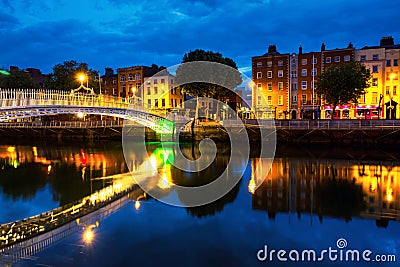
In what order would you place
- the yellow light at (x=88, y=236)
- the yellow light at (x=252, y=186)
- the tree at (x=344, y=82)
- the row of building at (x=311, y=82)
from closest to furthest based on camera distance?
the yellow light at (x=88, y=236) → the yellow light at (x=252, y=186) → the tree at (x=344, y=82) → the row of building at (x=311, y=82)

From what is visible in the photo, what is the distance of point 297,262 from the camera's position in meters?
8.34

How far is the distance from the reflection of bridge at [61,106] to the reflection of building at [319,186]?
13.2 metres

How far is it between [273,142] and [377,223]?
2213 cm

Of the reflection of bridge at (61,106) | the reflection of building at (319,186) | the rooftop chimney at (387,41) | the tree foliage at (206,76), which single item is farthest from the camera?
the rooftop chimney at (387,41)

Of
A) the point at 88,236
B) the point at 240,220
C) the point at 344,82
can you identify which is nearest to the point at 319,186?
the point at 240,220

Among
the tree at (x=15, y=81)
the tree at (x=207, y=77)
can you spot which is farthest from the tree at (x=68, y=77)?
the tree at (x=207, y=77)

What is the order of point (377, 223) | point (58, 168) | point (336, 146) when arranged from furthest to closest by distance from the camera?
point (336, 146) < point (58, 168) < point (377, 223)

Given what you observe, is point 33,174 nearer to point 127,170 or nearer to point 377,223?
point 127,170

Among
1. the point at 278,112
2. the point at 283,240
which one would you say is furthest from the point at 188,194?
the point at 278,112

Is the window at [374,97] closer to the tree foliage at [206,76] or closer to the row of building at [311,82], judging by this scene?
the row of building at [311,82]

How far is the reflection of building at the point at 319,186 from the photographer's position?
1238 centimetres

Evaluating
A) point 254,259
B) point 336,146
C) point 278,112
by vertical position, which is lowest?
point 254,259

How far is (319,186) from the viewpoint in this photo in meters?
16.2

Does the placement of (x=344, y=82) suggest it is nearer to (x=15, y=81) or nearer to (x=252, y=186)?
(x=252, y=186)
